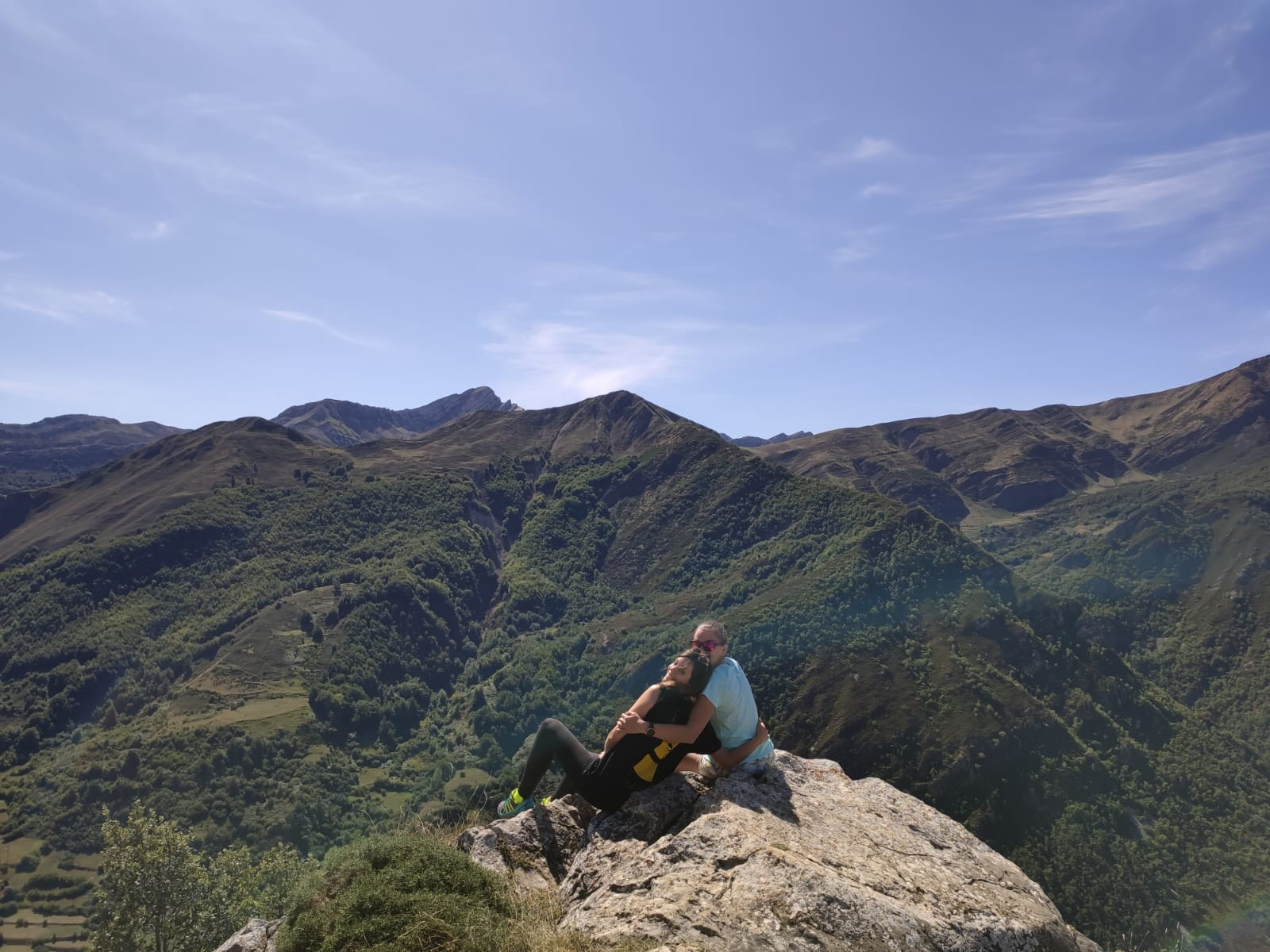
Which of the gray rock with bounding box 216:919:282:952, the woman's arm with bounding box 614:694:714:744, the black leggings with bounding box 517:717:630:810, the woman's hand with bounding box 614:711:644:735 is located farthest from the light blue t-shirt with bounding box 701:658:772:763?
the gray rock with bounding box 216:919:282:952

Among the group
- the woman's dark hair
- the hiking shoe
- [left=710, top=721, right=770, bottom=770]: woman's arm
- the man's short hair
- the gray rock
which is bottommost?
the gray rock

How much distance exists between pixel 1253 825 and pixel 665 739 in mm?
193335

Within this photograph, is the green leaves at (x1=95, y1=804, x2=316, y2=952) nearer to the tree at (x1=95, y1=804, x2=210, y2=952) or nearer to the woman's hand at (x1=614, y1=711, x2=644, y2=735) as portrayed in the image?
the tree at (x1=95, y1=804, x2=210, y2=952)

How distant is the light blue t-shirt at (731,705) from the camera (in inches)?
444

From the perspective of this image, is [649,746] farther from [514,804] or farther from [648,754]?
[514,804]

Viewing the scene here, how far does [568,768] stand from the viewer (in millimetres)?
12477

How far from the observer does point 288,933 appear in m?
9.09

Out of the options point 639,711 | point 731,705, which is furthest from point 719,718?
point 639,711

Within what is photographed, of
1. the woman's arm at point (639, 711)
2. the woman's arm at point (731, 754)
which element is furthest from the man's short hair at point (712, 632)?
the woman's arm at point (731, 754)

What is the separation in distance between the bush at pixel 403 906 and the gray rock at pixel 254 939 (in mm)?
2577

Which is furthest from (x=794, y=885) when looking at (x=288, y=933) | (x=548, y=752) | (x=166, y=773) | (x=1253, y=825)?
(x=1253, y=825)

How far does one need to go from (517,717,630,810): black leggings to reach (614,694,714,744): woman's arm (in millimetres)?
1359

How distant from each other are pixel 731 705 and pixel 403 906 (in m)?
5.59

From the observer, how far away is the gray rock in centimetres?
1168
